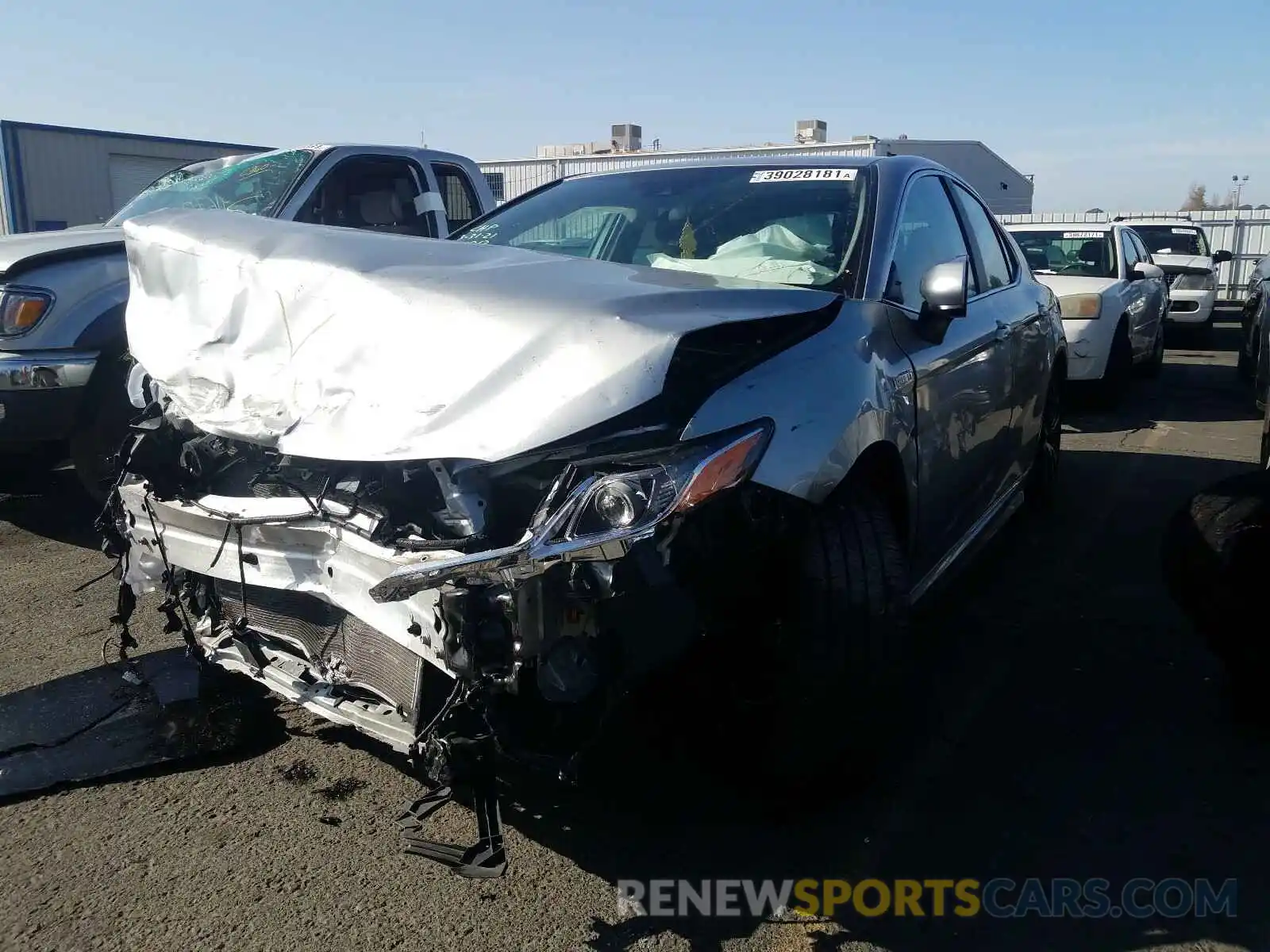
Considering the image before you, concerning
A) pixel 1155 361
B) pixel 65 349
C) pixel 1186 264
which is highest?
pixel 1186 264

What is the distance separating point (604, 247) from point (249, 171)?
3.54 m

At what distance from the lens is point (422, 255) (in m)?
2.71

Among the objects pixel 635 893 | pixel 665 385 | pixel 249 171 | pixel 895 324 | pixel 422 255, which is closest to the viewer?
pixel 665 385

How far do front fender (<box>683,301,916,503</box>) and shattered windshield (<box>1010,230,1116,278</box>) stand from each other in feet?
23.9

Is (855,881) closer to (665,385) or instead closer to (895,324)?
(665,385)

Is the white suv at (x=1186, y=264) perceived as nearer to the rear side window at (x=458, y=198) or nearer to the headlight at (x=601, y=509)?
the rear side window at (x=458, y=198)

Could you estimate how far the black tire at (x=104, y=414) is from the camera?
4.67 meters

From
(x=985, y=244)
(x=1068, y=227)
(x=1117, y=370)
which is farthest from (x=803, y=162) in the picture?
(x=1068, y=227)

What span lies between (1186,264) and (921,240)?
13.0 meters

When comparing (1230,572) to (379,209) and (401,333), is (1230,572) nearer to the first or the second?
(401,333)

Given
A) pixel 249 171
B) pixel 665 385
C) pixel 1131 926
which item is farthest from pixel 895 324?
pixel 249 171

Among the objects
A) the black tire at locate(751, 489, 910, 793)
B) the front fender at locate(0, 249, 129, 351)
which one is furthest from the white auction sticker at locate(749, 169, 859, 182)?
the front fender at locate(0, 249, 129, 351)

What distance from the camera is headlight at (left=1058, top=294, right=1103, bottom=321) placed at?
28.0ft

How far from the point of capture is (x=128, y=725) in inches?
129
